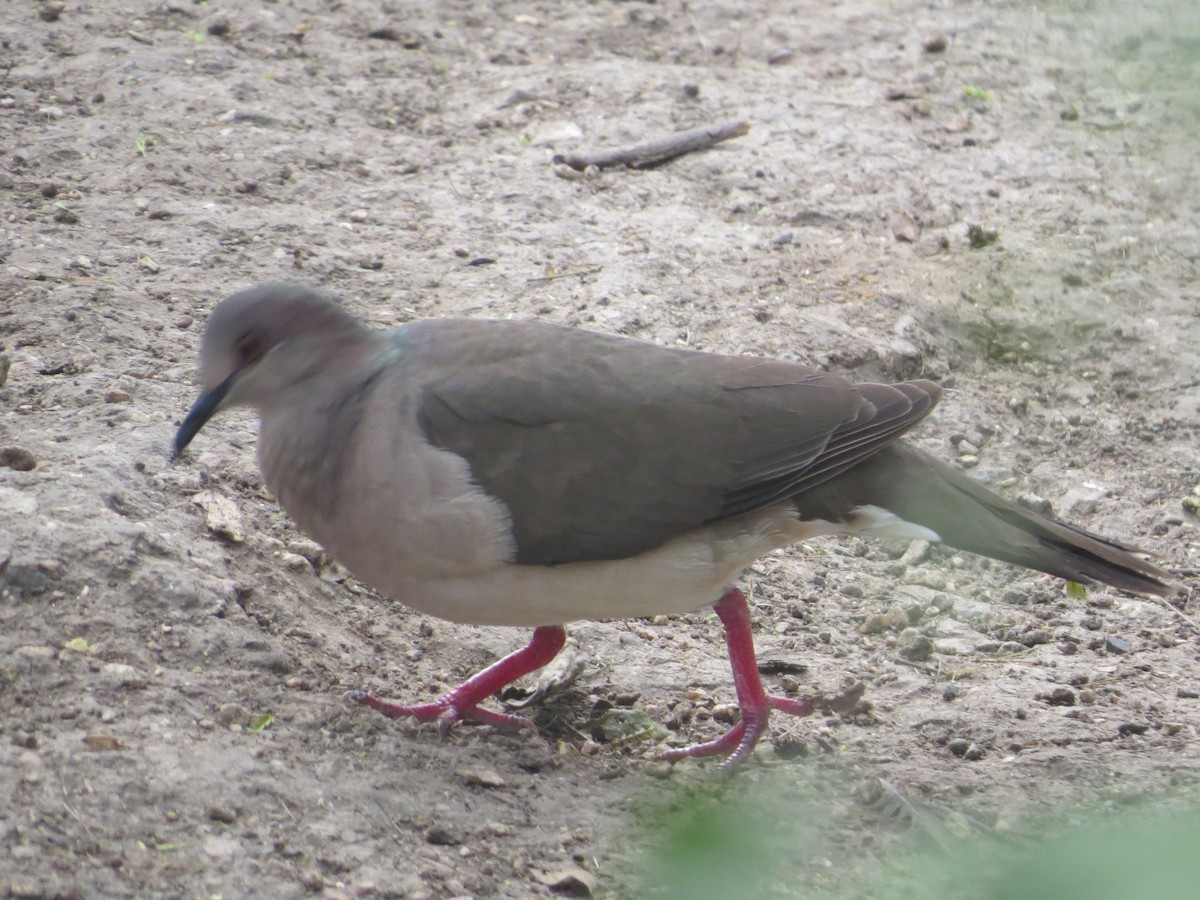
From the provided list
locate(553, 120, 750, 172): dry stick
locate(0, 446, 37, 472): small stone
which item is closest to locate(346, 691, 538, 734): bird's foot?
locate(0, 446, 37, 472): small stone

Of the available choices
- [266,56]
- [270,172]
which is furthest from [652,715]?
[266,56]

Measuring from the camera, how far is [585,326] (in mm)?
5711

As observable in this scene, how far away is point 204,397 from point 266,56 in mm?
4202

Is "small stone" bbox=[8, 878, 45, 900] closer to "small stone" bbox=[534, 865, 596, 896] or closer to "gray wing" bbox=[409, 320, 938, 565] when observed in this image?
"small stone" bbox=[534, 865, 596, 896]

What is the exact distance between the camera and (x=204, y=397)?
3918 millimetres

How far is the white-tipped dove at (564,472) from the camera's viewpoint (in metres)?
3.65

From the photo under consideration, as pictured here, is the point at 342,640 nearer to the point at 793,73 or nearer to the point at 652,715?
the point at 652,715

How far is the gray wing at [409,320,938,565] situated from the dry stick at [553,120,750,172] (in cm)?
322

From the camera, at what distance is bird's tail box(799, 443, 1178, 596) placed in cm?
395

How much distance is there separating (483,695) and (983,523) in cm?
154

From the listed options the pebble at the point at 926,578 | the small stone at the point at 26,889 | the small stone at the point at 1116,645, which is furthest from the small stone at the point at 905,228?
the small stone at the point at 26,889

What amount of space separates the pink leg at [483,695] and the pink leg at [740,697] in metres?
0.47

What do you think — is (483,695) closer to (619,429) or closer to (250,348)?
(619,429)

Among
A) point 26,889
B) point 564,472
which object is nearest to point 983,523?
point 564,472
